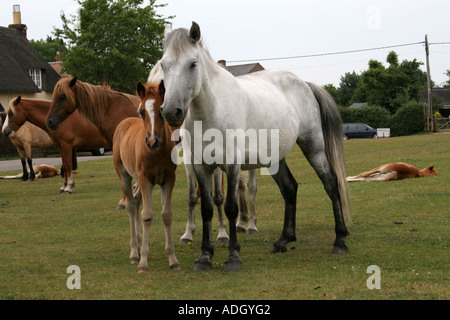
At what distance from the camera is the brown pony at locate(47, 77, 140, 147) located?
1097 centimetres

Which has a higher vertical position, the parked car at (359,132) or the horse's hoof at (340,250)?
the parked car at (359,132)

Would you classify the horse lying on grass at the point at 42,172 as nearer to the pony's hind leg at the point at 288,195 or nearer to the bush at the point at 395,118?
the pony's hind leg at the point at 288,195

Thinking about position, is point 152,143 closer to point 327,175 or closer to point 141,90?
point 141,90

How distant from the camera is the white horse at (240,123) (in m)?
5.77

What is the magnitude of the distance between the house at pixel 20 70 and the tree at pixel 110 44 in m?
2.48

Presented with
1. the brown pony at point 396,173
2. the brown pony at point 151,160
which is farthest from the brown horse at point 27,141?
the brown pony at point 151,160

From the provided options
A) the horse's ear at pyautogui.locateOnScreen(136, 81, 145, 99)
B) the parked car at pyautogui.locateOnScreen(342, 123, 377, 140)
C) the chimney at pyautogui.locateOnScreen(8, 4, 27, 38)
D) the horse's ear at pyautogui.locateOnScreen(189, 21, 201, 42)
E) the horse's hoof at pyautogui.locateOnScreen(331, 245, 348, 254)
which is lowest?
the horse's hoof at pyautogui.locateOnScreen(331, 245, 348, 254)

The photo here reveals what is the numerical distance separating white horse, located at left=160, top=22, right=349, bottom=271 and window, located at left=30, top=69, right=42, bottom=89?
144 feet

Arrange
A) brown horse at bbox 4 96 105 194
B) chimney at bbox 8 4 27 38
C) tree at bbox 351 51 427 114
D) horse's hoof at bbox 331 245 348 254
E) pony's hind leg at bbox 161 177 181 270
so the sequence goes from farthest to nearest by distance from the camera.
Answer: tree at bbox 351 51 427 114, chimney at bbox 8 4 27 38, brown horse at bbox 4 96 105 194, horse's hoof at bbox 331 245 348 254, pony's hind leg at bbox 161 177 181 270

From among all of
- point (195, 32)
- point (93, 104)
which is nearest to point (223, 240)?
point (195, 32)

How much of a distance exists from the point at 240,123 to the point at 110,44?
43.4 metres

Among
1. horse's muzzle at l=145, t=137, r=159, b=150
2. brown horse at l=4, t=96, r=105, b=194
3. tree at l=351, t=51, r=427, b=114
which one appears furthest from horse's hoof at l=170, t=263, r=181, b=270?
tree at l=351, t=51, r=427, b=114

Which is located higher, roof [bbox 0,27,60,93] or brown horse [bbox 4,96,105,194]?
roof [bbox 0,27,60,93]

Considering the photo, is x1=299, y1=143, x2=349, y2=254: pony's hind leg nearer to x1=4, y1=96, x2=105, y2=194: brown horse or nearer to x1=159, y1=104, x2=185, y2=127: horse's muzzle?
x1=159, y1=104, x2=185, y2=127: horse's muzzle
